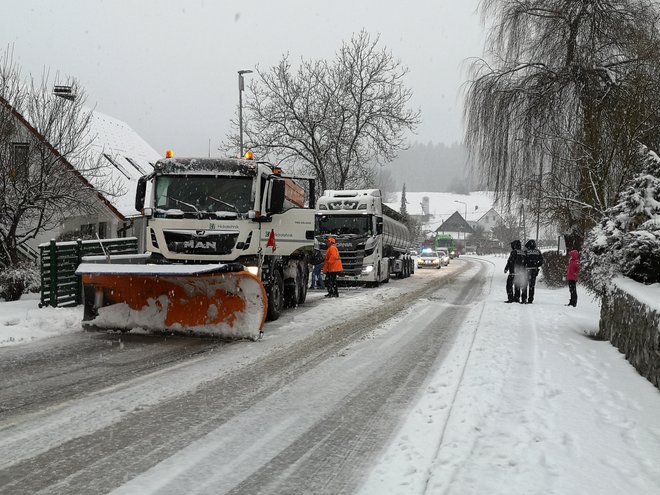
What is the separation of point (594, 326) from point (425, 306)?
13.1ft

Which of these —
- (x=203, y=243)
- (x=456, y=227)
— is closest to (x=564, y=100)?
(x=203, y=243)

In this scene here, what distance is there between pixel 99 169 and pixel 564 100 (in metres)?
14.2

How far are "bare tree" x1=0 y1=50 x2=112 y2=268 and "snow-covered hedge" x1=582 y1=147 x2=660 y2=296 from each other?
12129 mm

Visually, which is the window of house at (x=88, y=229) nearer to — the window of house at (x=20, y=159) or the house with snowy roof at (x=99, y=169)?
the house with snowy roof at (x=99, y=169)

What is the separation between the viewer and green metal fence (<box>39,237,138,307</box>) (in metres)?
11.3

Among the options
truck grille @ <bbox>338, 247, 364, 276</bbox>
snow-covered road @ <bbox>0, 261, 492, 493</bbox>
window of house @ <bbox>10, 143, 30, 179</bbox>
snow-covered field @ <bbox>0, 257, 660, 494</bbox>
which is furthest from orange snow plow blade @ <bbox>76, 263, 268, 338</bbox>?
truck grille @ <bbox>338, 247, 364, 276</bbox>

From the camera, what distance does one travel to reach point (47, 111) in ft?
49.7

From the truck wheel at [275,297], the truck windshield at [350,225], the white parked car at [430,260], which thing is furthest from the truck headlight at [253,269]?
the white parked car at [430,260]

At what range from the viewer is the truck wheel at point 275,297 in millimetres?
10672

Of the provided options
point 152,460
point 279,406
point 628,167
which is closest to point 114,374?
point 279,406

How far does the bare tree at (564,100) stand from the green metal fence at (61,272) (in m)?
10.7

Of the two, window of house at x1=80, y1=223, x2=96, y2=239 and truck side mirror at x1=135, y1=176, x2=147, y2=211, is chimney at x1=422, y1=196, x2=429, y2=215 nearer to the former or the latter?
window of house at x1=80, y1=223, x2=96, y2=239

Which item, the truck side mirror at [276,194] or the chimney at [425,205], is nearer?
the truck side mirror at [276,194]

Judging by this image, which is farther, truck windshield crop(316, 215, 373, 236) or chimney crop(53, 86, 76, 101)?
truck windshield crop(316, 215, 373, 236)
